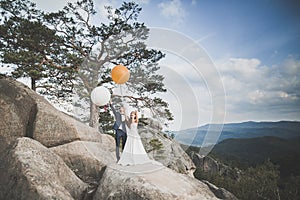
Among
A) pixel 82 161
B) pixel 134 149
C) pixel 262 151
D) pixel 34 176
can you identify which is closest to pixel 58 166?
pixel 34 176

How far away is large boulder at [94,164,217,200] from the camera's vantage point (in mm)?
5223

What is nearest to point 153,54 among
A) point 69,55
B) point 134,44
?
point 134,44

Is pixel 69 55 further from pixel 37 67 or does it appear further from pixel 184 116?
pixel 184 116

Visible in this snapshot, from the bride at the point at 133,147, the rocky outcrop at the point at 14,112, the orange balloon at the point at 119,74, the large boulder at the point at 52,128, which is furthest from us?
the large boulder at the point at 52,128

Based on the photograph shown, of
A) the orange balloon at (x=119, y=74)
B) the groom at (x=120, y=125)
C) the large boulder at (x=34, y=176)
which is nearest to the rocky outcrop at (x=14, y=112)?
the large boulder at (x=34, y=176)

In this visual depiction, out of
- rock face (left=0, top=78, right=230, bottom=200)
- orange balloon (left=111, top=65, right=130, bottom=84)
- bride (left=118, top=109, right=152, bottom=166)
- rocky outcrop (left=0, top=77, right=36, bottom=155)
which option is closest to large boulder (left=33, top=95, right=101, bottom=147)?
rock face (left=0, top=78, right=230, bottom=200)

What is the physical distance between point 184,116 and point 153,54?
402 inches

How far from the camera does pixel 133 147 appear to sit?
20.7ft

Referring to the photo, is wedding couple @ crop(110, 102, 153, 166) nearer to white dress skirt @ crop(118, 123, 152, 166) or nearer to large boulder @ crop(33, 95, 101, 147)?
white dress skirt @ crop(118, 123, 152, 166)

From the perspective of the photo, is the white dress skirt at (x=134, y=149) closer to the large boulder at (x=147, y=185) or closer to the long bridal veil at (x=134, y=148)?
the long bridal veil at (x=134, y=148)

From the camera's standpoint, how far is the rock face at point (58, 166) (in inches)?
203

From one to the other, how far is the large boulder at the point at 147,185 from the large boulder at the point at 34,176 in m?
Answer: 0.93

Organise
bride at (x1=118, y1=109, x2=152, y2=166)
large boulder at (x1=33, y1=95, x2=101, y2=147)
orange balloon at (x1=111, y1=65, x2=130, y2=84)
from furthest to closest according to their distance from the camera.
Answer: large boulder at (x1=33, y1=95, x2=101, y2=147) < bride at (x1=118, y1=109, x2=152, y2=166) < orange balloon at (x1=111, y1=65, x2=130, y2=84)

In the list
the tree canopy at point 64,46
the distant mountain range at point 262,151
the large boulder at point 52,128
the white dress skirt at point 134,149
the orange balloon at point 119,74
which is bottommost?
the distant mountain range at point 262,151
